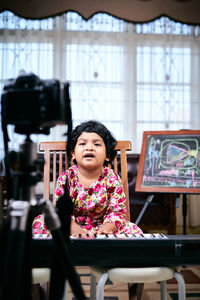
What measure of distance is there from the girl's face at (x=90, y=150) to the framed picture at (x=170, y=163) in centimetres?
93

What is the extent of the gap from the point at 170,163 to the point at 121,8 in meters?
2.63

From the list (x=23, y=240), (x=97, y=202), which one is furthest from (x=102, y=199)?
(x=23, y=240)

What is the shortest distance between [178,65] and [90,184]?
128 inches

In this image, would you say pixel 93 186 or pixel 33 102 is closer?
pixel 33 102

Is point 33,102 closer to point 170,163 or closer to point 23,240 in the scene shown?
point 23,240

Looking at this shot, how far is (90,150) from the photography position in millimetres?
1175

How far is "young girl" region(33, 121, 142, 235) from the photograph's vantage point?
1.17 m

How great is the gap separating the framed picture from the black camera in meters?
1.61

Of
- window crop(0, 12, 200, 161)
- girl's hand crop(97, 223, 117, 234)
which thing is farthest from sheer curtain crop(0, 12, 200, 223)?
girl's hand crop(97, 223, 117, 234)

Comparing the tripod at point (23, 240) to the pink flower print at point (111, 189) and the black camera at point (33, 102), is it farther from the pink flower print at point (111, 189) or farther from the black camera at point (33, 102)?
the pink flower print at point (111, 189)

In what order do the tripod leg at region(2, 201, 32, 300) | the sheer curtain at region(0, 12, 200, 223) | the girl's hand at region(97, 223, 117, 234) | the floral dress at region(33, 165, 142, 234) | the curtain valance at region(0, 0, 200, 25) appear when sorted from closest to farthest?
the tripod leg at region(2, 201, 32, 300)
the girl's hand at region(97, 223, 117, 234)
the floral dress at region(33, 165, 142, 234)
the curtain valance at region(0, 0, 200, 25)
the sheer curtain at region(0, 12, 200, 223)

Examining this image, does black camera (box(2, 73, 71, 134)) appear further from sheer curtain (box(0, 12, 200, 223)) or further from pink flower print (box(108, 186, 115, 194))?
sheer curtain (box(0, 12, 200, 223))

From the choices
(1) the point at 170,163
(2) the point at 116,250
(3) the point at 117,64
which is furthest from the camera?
(3) the point at 117,64

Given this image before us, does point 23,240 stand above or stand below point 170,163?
above
